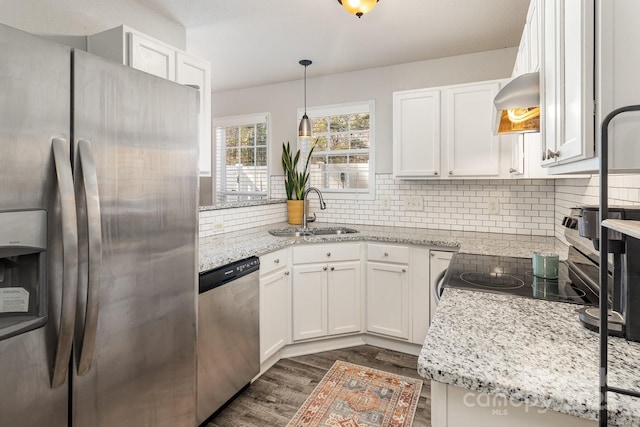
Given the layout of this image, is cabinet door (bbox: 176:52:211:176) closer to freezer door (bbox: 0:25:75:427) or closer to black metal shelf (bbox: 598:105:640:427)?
freezer door (bbox: 0:25:75:427)

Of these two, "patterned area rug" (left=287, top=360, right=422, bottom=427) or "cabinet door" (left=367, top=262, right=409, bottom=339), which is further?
"cabinet door" (left=367, top=262, right=409, bottom=339)

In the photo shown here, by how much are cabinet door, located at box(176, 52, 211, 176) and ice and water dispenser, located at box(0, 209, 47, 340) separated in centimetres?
140

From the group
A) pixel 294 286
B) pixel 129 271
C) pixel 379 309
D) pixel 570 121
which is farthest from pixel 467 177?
pixel 129 271

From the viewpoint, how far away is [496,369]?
80 cm

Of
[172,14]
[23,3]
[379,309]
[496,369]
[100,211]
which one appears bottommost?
[379,309]

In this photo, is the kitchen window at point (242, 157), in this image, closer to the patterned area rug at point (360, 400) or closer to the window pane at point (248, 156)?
the window pane at point (248, 156)

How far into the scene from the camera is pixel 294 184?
3.62m

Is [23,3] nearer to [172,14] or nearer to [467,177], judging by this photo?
[172,14]

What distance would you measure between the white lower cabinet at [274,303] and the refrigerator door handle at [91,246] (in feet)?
4.15

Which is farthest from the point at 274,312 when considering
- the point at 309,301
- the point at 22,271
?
the point at 22,271

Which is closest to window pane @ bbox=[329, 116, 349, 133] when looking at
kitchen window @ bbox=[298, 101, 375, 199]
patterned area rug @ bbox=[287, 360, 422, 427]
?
kitchen window @ bbox=[298, 101, 375, 199]

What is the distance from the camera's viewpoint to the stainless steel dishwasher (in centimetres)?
184

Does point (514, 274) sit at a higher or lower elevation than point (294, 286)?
higher

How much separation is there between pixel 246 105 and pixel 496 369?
4.08 metres
